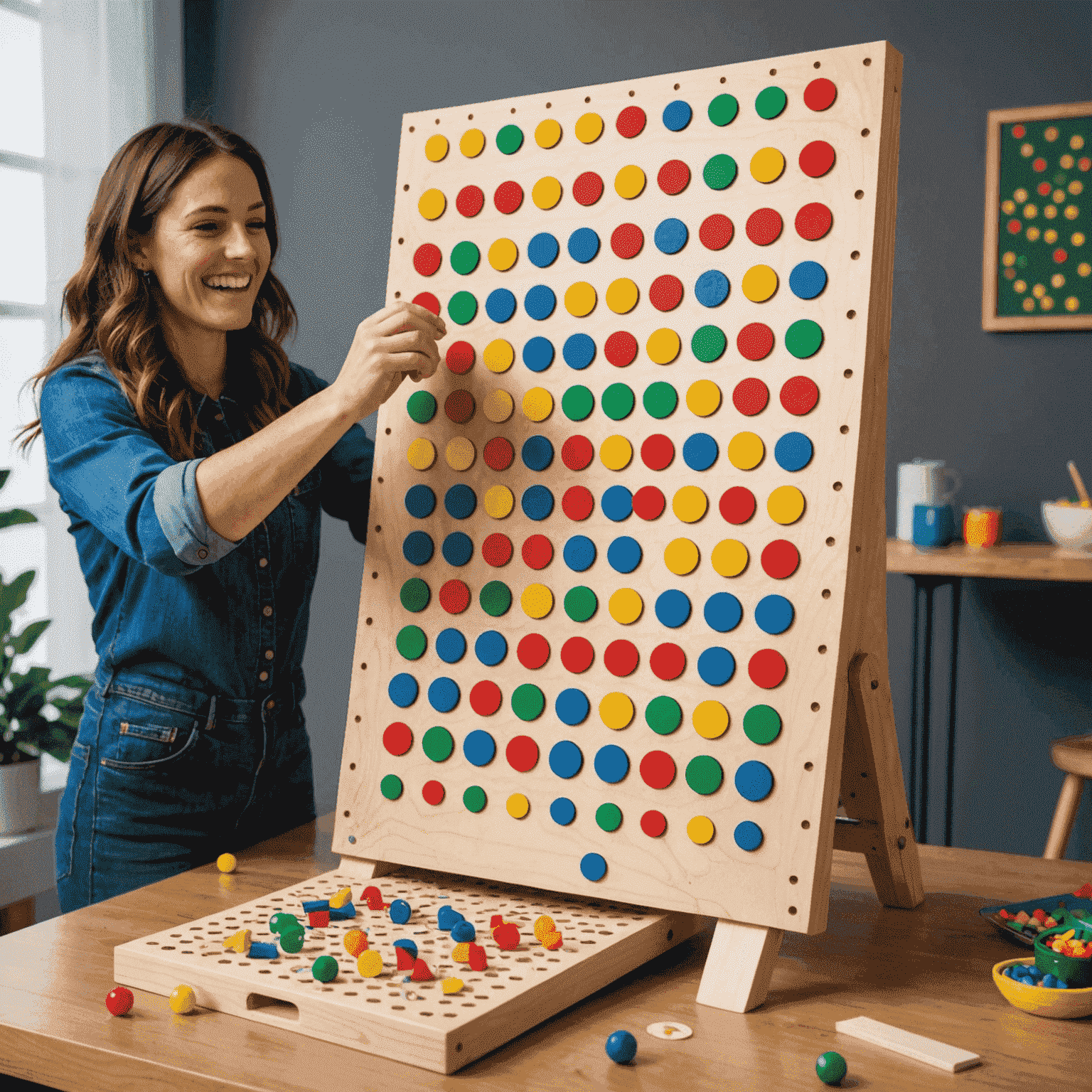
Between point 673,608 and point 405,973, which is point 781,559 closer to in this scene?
point 673,608

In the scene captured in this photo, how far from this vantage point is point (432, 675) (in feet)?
3.80

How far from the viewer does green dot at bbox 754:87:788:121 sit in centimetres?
101

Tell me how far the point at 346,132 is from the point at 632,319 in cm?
325

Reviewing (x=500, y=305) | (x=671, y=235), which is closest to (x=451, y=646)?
(x=500, y=305)

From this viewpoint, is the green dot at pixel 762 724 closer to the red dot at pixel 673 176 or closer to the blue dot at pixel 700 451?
the blue dot at pixel 700 451

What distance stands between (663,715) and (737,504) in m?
0.20

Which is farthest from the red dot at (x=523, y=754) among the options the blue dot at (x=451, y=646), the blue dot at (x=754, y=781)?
the blue dot at (x=754, y=781)

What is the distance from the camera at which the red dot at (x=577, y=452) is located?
109cm

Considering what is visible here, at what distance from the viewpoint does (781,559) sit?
38.8 inches

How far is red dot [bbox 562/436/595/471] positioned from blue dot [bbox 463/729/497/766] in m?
0.28

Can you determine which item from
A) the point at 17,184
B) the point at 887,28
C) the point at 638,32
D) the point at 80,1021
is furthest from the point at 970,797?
the point at 17,184

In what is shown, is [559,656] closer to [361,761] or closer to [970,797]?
[361,761]

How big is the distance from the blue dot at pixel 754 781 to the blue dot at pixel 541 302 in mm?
484

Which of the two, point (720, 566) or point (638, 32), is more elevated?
point (638, 32)
